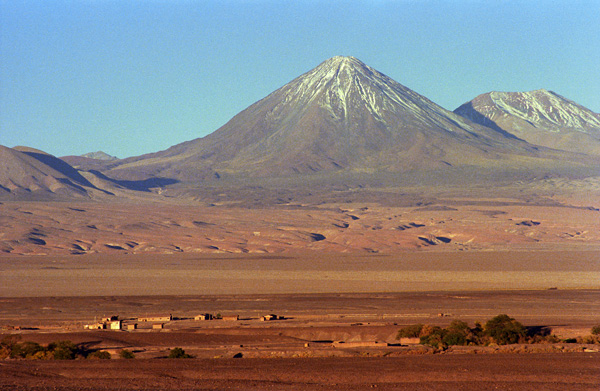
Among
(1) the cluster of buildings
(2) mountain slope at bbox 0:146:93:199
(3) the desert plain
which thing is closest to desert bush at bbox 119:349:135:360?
(3) the desert plain

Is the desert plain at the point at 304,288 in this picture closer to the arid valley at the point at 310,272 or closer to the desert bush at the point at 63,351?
the arid valley at the point at 310,272

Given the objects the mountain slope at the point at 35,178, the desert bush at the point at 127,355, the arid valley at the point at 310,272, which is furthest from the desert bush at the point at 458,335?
the mountain slope at the point at 35,178

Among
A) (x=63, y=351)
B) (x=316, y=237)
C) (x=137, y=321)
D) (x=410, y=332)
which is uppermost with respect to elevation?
(x=316, y=237)

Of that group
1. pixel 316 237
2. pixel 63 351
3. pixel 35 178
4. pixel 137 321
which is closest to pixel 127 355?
pixel 63 351

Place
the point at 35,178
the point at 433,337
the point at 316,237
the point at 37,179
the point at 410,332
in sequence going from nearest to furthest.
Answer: the point at 433,337 → the point at 410,332 → the point at 316,237 → the point at 37,179 → the point at 35,178

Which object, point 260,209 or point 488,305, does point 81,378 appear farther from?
point 260,209

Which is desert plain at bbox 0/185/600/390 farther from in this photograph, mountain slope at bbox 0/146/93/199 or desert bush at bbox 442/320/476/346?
mountain slope at bbox 0/146/93/199

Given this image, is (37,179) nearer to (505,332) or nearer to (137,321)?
(137,321)

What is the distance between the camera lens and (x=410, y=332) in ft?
85.1

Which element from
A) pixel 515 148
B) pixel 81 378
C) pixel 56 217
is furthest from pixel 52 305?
pixel 515 148

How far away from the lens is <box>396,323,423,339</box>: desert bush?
84.5 feet

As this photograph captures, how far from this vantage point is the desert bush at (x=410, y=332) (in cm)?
2577

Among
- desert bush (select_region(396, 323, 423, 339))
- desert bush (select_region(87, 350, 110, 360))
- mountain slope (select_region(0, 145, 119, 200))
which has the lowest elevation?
desert bush (select_region(87, 350, 110, 360))

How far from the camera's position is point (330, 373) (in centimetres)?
1684
